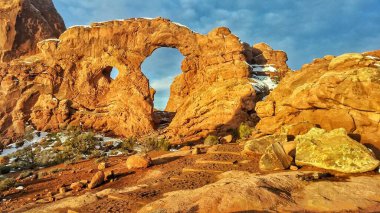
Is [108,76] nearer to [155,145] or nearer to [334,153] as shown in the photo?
[155,145]

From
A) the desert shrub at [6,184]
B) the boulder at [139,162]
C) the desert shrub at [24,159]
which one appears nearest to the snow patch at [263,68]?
the desert shrub at [24,159]

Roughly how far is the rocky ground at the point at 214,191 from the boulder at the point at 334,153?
263 mm

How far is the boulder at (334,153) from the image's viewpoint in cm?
1062

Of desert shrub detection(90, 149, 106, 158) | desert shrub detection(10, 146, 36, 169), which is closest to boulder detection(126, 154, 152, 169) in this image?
desert shrub detection(90, 149, 106, 158)

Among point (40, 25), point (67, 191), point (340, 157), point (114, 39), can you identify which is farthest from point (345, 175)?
point (40, 25)

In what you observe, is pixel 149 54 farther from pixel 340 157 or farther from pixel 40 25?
pixel 340 157

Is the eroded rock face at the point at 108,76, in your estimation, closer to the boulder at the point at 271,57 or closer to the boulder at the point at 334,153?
the boulder at the point at 271,57

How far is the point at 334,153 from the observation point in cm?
1123

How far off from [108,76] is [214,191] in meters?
32.1

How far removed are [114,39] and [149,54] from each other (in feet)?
14.1

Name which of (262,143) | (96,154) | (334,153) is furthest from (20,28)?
Answer: (334,153)

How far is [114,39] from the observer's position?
3722 centimetres

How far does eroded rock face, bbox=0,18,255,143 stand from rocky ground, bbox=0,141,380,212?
19.9 m

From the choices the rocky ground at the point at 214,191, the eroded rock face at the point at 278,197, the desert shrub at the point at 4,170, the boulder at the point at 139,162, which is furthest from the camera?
the desert shrub at the point at 4,170
